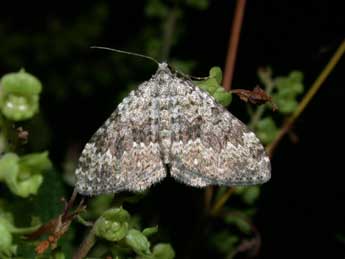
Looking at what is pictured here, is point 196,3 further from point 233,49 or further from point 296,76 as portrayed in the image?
point 296,76

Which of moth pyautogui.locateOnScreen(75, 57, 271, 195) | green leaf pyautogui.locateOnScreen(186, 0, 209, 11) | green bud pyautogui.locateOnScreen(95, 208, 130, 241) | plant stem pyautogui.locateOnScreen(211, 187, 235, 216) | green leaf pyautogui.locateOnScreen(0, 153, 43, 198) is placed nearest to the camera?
green leaf pyautogui.locateOnScreen(0, 153, 43, 198)

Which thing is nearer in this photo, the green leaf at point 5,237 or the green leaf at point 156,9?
the green leaf at point 5,237

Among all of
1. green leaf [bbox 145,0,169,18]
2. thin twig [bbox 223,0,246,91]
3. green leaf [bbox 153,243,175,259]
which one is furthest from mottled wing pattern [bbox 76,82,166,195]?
Answer: green leaf [bbox 145,0,169,18]

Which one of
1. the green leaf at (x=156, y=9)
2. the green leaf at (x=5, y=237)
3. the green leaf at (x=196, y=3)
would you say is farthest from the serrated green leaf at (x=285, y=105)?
the green leaf at (x=5, y=237)

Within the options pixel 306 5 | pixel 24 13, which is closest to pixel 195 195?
pixel 306 5

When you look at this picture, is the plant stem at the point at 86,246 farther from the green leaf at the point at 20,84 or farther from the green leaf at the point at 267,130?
the green leaf at the point at 267,130

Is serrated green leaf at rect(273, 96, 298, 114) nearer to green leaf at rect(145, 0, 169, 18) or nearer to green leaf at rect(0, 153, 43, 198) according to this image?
green leaf at rect(145, 0, 169, 18)

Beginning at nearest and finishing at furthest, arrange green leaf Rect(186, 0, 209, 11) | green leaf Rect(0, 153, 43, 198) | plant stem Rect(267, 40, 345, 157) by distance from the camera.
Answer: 1. green leaf Rect(0, 153, 43, 198)
2. plant stem Rect(267, 40, 345, 157)
3. green leaf Rect(186, 0, 209, 11)
